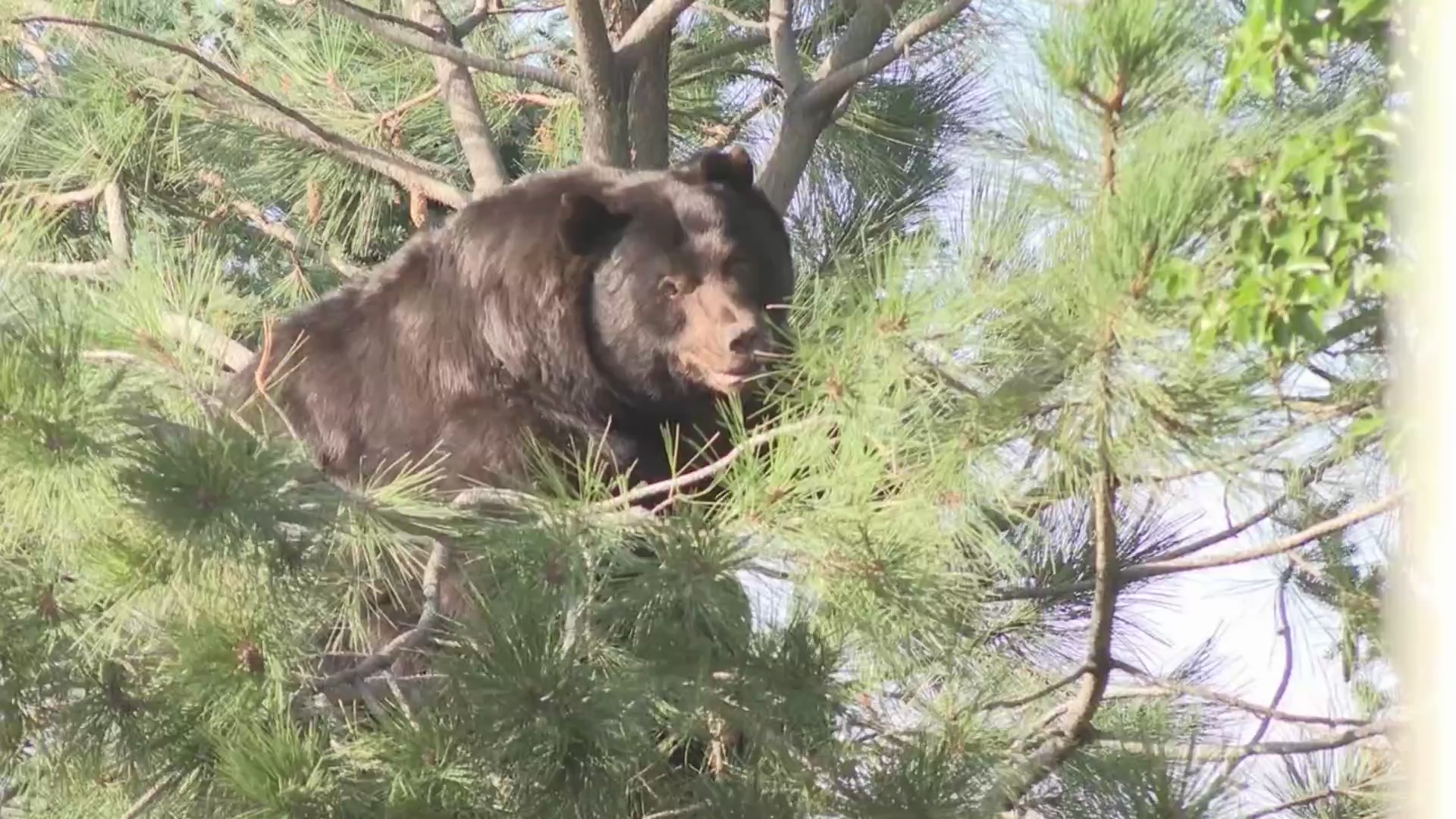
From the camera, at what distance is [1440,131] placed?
0.77m

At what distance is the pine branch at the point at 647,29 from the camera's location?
4.50m

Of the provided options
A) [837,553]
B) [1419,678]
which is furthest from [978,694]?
[1419,678]

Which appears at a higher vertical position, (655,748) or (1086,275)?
(1086,275)

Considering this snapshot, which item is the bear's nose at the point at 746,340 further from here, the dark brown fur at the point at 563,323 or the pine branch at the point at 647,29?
the pine branch at the point at 647,29

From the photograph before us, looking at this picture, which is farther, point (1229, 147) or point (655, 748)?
point (655, 748)

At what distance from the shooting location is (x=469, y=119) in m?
4.89

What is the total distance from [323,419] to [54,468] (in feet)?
6.76

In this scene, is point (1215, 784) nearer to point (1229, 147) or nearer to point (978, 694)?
point (978, 694)

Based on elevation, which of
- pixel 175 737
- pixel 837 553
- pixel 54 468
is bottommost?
pixel 175 737

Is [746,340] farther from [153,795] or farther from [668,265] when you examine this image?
[153,795]

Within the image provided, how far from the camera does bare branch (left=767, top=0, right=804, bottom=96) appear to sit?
461 cm

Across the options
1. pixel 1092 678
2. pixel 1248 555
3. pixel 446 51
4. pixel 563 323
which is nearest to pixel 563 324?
pixel 563 323

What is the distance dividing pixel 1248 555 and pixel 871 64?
1937mm

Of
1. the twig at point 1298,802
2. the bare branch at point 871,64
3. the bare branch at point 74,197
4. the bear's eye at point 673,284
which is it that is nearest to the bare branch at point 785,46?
the bare branch at point 871,64
